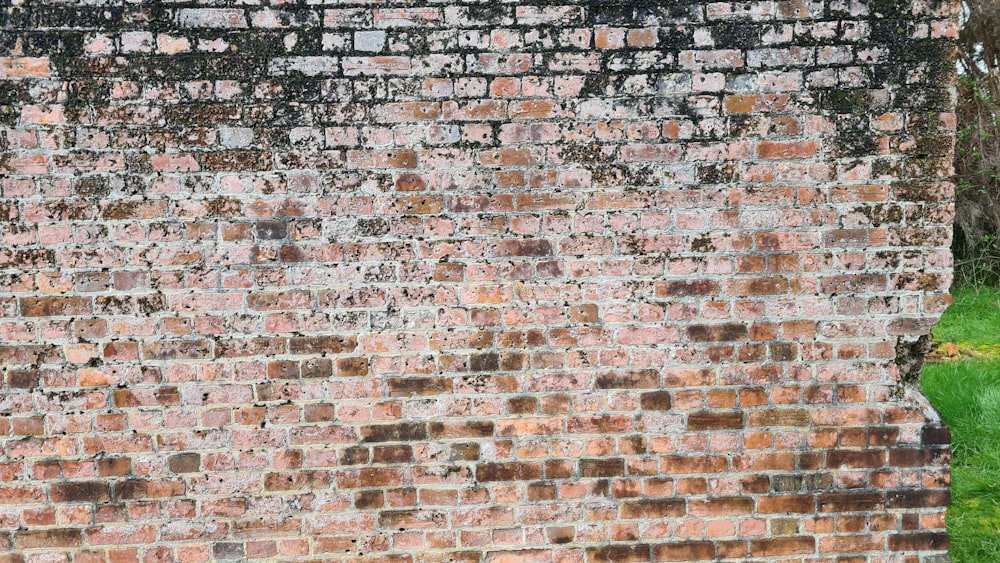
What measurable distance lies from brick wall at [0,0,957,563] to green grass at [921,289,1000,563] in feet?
2.86

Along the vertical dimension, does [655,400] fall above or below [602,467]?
above

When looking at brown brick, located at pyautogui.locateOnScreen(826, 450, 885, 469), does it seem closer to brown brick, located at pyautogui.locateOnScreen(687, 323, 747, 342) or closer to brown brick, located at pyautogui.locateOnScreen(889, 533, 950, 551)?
brown brick, located at pyautogui.locateOnScreen(889, 533, 950, 551)

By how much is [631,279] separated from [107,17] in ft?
6.80

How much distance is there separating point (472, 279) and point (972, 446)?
11.2ft

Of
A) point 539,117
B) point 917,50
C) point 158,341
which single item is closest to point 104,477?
point 158,341

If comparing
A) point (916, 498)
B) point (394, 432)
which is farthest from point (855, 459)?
point (394, 432)

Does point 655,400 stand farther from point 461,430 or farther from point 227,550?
point 227,550

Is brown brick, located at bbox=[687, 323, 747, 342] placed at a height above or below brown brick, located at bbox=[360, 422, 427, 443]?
above

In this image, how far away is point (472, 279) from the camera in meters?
2.29

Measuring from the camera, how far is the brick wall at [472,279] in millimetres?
2236

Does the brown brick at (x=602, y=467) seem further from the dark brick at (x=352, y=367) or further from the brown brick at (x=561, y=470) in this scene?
the dark brick at (x=352, y=367)

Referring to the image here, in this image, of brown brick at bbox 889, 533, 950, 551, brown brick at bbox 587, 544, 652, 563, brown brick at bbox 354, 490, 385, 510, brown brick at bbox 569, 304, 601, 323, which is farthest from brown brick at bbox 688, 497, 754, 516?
brown brick at bbox 354, 490, 385, 510

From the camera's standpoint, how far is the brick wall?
2.24 m

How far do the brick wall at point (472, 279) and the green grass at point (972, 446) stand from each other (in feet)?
2.86
